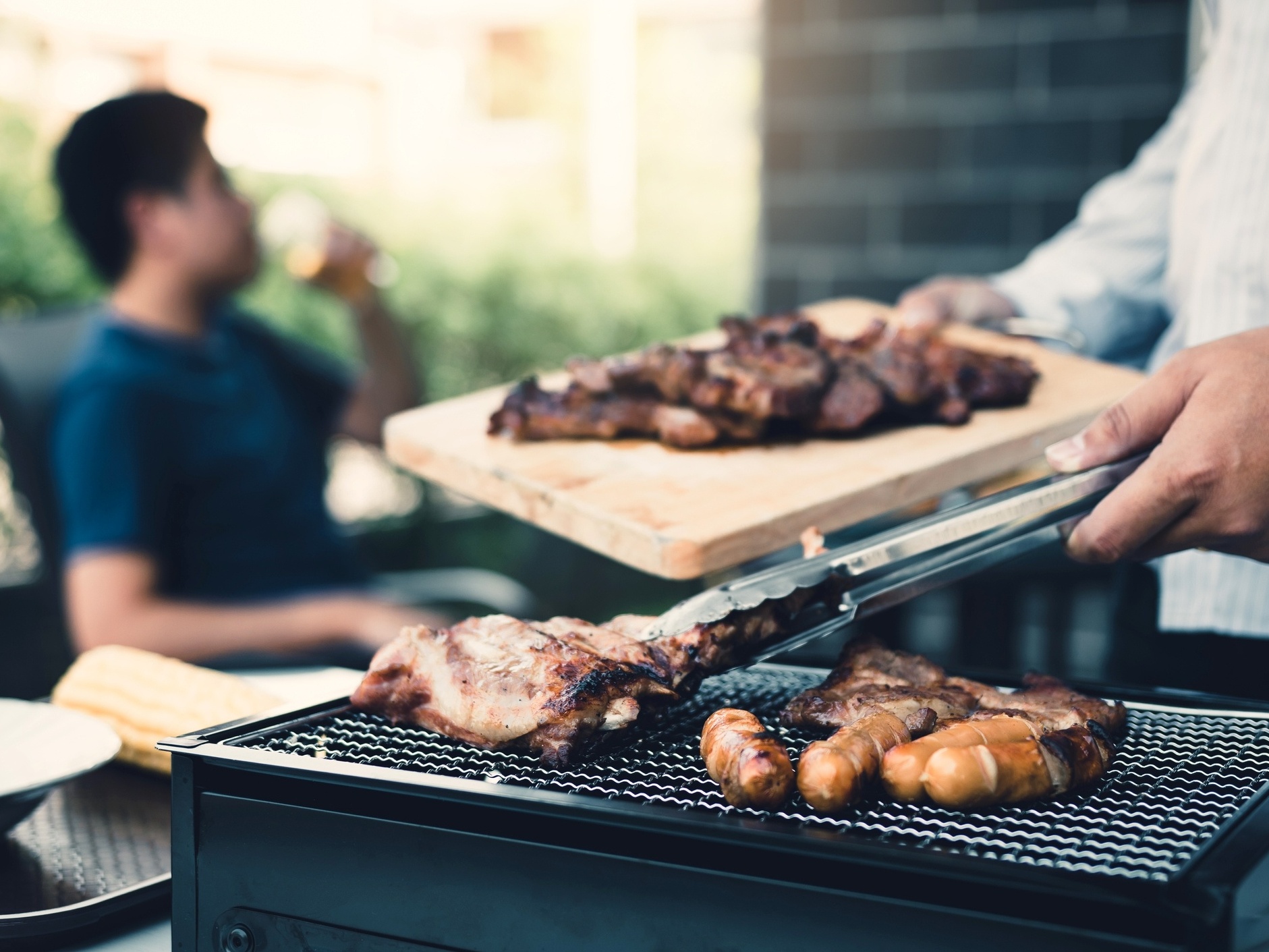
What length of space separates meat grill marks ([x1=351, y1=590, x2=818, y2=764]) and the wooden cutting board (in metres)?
0.32

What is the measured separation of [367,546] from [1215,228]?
5663 mm

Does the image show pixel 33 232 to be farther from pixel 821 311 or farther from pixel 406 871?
pixel 406 871

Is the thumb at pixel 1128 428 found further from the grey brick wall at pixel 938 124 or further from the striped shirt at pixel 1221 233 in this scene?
the grey brick wall at pixel 938 124

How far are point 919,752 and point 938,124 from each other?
4.35 m

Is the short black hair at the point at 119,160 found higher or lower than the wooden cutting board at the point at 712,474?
higher

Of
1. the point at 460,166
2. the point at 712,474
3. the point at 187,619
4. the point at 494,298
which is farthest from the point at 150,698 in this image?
the point at 460,166

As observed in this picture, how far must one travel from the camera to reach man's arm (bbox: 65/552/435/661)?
3.29m

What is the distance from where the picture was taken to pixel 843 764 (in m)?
1.10

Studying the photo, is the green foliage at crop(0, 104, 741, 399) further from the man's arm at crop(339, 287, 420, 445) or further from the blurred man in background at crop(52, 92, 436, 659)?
the blurred man in background at crop(52, 92, 436, 659)

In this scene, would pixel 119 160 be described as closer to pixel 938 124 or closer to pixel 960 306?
pixel 960 306

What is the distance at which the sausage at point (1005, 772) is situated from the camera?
109 centimetres

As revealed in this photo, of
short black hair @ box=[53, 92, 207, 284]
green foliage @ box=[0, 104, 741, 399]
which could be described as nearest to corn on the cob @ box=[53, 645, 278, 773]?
short black hair @ box=[53, 92, 207, 284]

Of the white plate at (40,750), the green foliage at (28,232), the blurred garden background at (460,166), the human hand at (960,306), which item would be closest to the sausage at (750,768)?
the white plate at (40,750)

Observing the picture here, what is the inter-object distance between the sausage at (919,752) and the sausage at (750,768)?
9 cm
